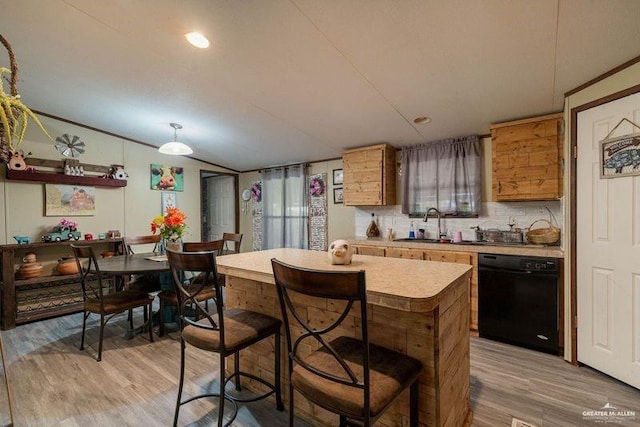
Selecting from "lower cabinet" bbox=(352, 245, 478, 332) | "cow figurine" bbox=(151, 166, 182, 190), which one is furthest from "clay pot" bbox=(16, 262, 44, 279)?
"lower cabinet" bbox=(352, 245, 478, 332)

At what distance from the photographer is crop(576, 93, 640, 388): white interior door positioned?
210cm

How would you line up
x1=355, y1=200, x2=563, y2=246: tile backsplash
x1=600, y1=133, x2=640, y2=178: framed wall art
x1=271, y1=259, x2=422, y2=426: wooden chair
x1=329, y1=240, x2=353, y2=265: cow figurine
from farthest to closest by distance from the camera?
x1=355, y1=200, x2=563, y2=246: tile backsplash
x1=600, y1=133, x2=640, y2=178: framed wall art
x1=329, y1=240, x2=353, y2=265: cow figurine
x1=271, y1=259, x2=422, y2=426: wooden chair

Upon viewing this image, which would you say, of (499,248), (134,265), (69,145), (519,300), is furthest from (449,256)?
(69,145)

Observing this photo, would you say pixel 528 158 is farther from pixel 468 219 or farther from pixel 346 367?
pixel 346 367

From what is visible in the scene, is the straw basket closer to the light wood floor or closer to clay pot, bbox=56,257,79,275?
the light wood floor

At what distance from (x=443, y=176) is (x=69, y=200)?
517 centimetres

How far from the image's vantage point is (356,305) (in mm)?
1586

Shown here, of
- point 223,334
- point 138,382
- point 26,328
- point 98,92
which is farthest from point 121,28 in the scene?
point 26,328

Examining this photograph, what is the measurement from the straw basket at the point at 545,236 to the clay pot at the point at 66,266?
17.8 ft

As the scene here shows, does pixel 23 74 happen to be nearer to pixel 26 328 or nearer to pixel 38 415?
pixel 26 328

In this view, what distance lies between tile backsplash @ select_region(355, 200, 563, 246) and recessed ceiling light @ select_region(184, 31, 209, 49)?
3.01 metres

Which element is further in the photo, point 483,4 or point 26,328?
point 26,328

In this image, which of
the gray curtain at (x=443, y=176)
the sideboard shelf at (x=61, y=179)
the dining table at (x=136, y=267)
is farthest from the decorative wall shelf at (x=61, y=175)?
the gray curtain at (x=443, y=176)

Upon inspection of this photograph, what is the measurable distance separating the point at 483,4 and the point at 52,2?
2908 mm
